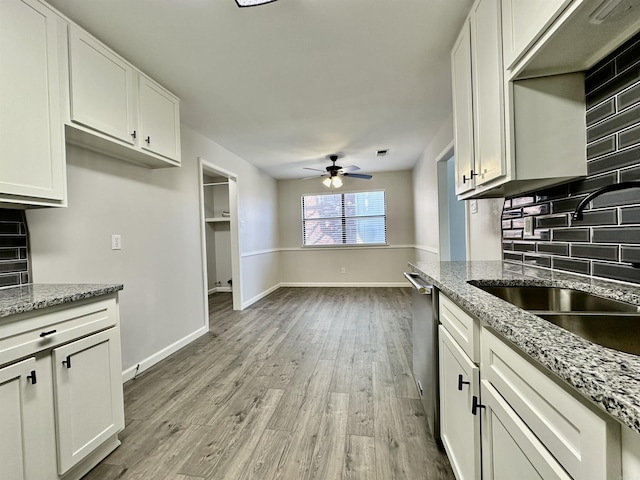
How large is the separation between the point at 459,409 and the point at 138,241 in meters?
2.64

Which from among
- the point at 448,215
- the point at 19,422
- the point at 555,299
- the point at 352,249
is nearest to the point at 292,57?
the point at 555,299

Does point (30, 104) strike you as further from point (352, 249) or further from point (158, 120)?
point (352, 249)

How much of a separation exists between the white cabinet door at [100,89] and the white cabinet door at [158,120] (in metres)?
0.10

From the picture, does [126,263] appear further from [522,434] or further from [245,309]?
[522,434]

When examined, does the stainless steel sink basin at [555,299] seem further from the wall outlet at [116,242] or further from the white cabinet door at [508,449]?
the wall outlet at [116,242]

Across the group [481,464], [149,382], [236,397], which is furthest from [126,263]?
[481,464]

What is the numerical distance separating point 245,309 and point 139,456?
295cm

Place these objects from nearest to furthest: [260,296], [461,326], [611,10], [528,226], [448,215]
Answer: [611,10]
[461,326]
[528,226]
[448,215]
[260,296]

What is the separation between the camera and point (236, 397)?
204 cm

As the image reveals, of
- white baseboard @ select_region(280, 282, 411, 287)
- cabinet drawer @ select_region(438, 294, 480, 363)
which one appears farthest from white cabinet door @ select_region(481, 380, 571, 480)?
white baseboard @ select_region(280, 282, 411, 287)

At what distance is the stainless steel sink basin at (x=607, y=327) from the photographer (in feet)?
2.92

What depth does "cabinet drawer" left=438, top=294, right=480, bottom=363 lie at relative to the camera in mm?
982

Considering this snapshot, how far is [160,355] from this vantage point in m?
2.67

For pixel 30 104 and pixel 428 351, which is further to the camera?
pixel 428 351
